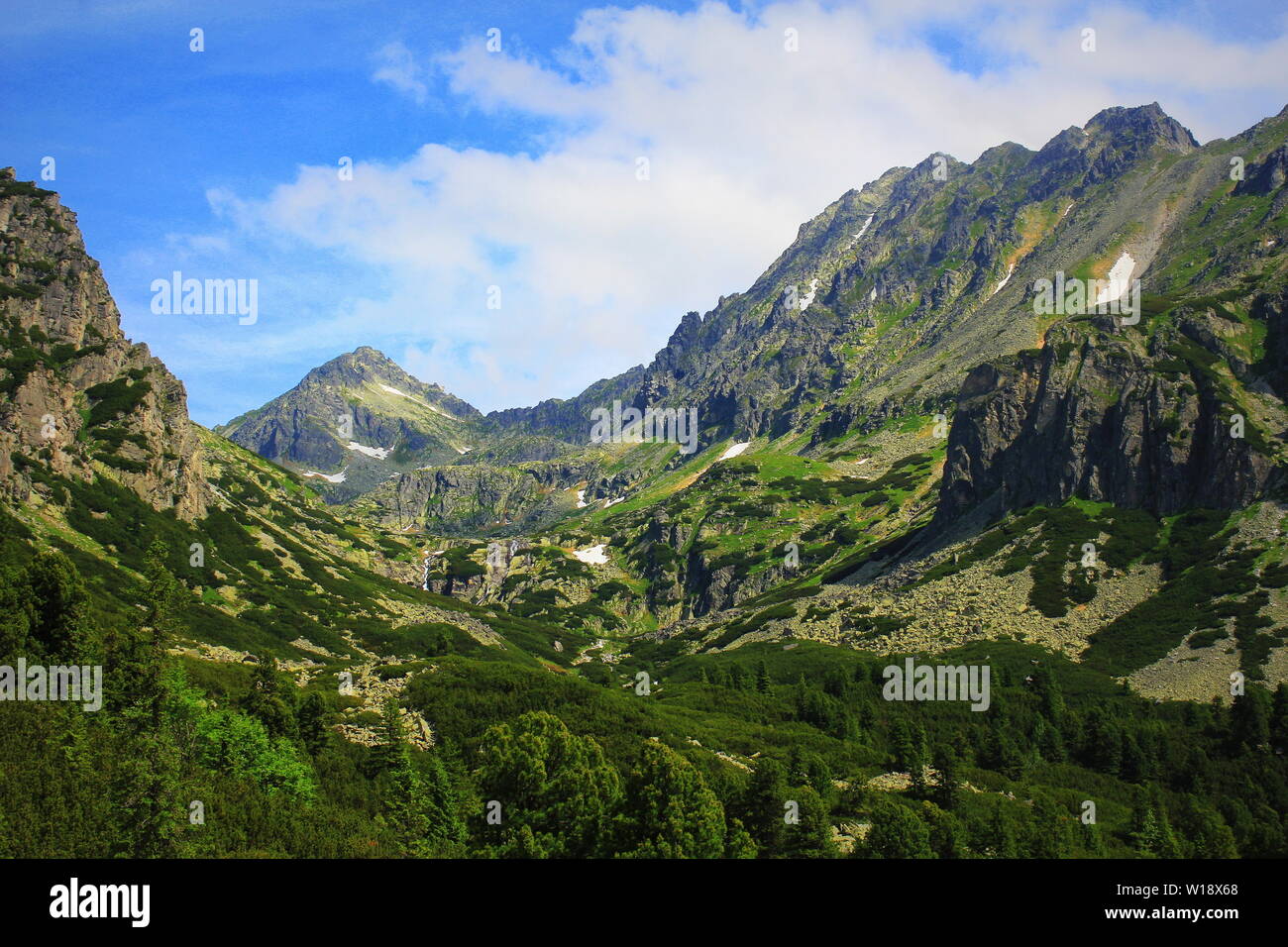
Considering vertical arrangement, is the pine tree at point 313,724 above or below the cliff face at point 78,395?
below

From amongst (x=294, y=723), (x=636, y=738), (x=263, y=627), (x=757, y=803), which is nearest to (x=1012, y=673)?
(x=636, y=738)

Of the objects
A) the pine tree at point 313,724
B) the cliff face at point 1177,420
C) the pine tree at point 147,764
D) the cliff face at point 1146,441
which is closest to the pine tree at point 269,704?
the pine tree at point 313,724

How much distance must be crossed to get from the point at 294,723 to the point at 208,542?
116m

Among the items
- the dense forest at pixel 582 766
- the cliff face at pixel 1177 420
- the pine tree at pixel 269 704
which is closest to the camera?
the dense forest at pixel 582 766

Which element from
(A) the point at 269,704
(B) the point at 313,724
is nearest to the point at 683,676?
(B) the point at 313,724

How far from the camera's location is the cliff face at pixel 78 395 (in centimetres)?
14012

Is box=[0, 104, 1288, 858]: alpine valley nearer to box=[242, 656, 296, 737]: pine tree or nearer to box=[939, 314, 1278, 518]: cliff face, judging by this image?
box=[242, 656, 296, 737]: pine tree

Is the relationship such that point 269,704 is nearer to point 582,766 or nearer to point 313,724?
point 313,724

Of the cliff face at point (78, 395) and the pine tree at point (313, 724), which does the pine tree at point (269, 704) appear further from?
the cliff face at point (78, 395)

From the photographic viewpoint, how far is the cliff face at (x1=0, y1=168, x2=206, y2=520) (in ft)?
460

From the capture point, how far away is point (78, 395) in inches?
6737

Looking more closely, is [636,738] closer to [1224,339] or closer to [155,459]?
[155,459]

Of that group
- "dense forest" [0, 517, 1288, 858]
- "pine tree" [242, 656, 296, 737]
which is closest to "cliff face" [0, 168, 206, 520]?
"dense forest" [0, 517, 1288, 858]
